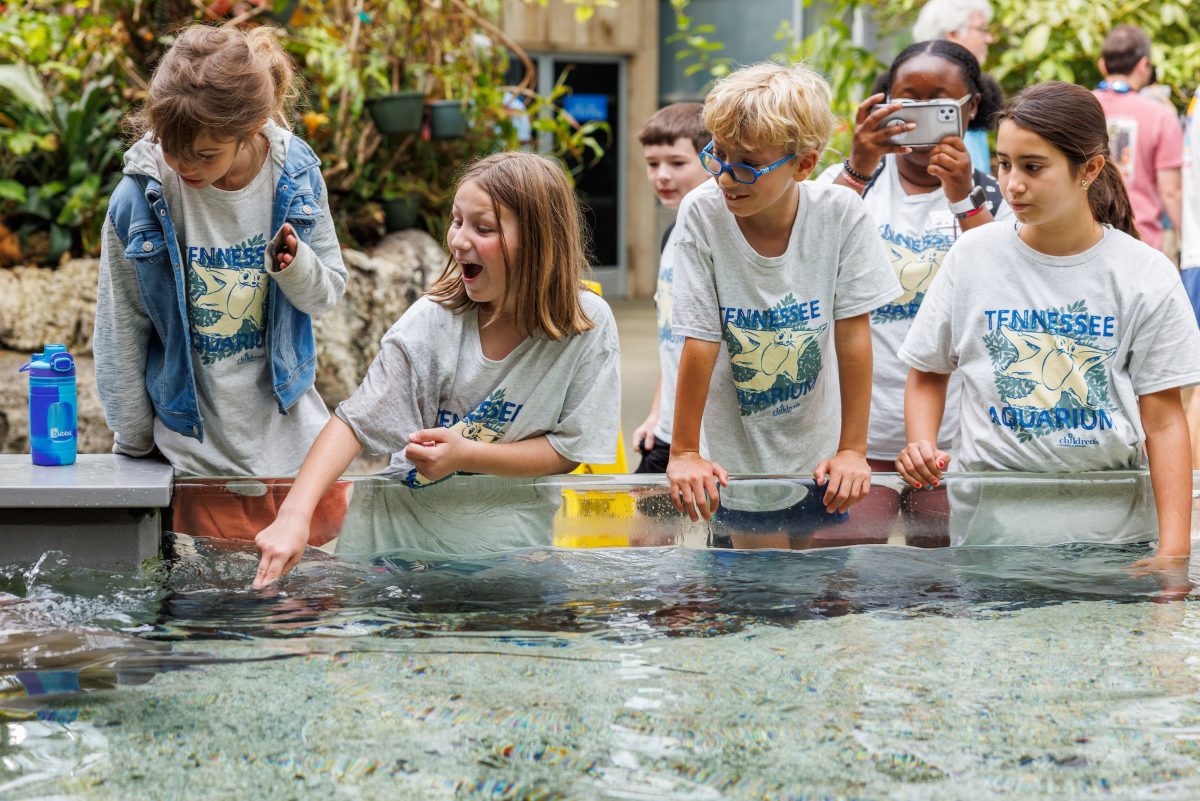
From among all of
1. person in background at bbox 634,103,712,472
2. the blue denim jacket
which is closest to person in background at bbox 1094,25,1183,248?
person in background at bbox 634,103,712,472

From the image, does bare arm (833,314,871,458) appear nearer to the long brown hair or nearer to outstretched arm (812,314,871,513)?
outstretched arm (812,314,871,513)

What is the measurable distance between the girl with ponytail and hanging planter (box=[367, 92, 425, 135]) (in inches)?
165

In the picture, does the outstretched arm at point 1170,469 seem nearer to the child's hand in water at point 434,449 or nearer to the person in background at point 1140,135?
the child's hand in water at point 434,449

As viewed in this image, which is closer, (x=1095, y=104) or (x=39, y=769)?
(x=39, y=769)

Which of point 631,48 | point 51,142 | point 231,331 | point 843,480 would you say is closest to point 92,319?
point 51,142

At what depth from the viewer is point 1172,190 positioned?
577cm

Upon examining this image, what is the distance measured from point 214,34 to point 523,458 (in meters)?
1.10

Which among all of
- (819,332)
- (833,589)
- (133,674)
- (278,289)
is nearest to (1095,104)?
(819,332)

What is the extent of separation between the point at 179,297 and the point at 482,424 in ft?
2.24

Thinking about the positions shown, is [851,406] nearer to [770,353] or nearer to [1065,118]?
[770,353]

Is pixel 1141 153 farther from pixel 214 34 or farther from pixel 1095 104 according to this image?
pixel 214 34

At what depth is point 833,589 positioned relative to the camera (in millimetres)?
2705

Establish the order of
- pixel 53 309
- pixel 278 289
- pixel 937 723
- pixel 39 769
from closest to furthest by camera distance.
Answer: pixel 39 769 < pixel 937 723 < pixel 278 289 < pixel 53 309

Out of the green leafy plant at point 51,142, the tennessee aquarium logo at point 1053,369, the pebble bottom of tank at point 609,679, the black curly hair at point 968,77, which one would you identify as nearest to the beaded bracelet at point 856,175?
the black curly hair at point 968,77
